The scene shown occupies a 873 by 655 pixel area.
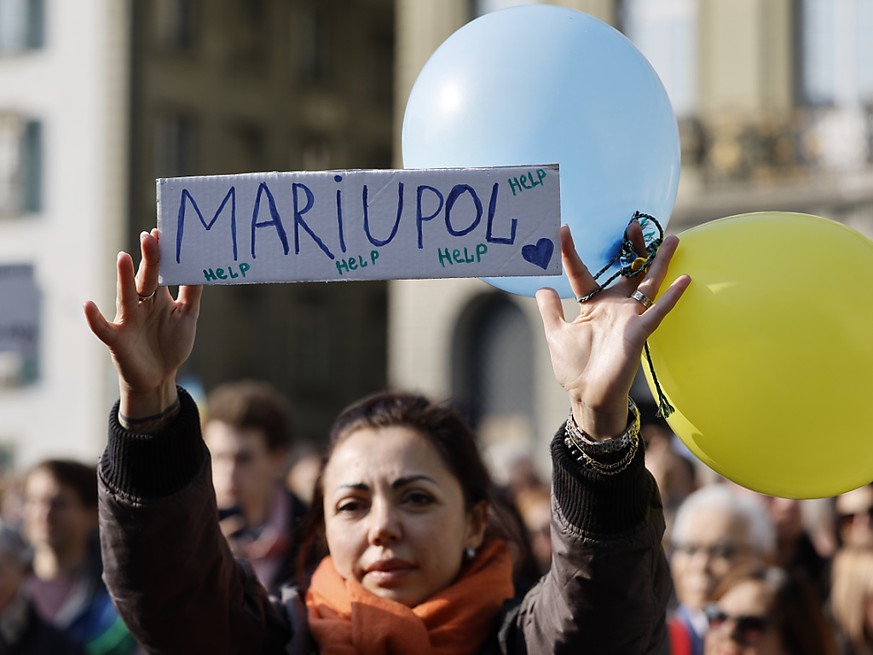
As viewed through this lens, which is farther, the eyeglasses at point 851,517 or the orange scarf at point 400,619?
the eyeglasses at point 851,517

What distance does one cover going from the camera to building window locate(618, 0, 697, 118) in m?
16.5

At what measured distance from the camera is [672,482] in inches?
276

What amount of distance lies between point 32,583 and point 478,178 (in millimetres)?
3767

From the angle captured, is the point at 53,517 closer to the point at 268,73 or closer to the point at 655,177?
the point at 655,177

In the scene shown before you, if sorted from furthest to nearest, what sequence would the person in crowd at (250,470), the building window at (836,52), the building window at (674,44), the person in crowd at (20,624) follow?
the building window at (674,44) → the building window at (836,52) → the person in crowd at (250,470) → the person in crowd at (20,624)

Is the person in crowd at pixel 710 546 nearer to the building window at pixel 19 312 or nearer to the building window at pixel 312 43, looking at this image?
the building window at pixel 19 312

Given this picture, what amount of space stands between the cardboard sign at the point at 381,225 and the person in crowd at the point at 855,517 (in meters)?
3.19

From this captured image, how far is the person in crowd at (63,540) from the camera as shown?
19.0 ft

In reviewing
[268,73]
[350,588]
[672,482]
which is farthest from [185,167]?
[350,588]

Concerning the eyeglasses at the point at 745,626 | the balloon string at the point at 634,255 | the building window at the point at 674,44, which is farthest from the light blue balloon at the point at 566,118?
the building window at the point at 674,44

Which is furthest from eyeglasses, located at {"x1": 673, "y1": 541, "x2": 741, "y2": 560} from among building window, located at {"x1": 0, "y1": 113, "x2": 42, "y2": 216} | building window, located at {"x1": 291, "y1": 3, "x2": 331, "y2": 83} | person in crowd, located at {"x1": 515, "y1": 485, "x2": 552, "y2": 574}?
building window, located at {"x1": 291, "y1": 3, "x2": 331, "y2": 83}

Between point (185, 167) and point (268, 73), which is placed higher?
point (268, 73)

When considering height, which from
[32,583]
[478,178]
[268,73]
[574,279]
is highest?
[268,73]

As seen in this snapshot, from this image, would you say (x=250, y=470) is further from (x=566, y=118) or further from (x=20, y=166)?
(x=20, y=166)
